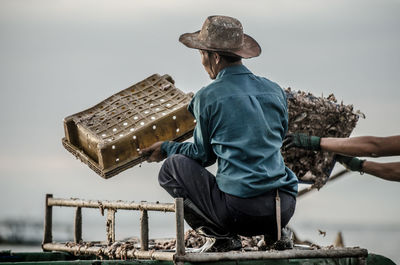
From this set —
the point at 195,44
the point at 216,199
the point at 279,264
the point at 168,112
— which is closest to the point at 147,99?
the point at 168,112

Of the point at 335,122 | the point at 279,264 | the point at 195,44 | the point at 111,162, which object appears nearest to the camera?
the point at 279,264

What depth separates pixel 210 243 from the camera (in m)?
5.52

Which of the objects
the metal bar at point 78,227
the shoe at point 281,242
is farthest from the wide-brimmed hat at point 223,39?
the metal bar at point 78,227

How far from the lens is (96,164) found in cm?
612

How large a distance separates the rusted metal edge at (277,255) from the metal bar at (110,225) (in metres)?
1.38

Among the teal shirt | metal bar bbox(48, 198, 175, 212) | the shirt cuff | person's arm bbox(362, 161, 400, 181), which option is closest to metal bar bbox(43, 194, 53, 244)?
metal bar bbox(48, 198, 175, 212)

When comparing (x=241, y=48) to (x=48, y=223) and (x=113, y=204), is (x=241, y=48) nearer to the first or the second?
(x=113, y=204)

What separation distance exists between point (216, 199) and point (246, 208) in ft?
0.79

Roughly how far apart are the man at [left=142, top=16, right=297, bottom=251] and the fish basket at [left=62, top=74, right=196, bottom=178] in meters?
0.56

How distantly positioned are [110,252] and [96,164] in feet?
2.62

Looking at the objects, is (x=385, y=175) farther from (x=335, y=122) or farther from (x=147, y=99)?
(x=147, y=99)

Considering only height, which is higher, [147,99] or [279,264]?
[147,99]

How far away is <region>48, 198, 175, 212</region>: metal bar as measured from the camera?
203 inches

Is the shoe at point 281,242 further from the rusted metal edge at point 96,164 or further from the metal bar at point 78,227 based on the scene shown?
the metal bar at point 78,227
